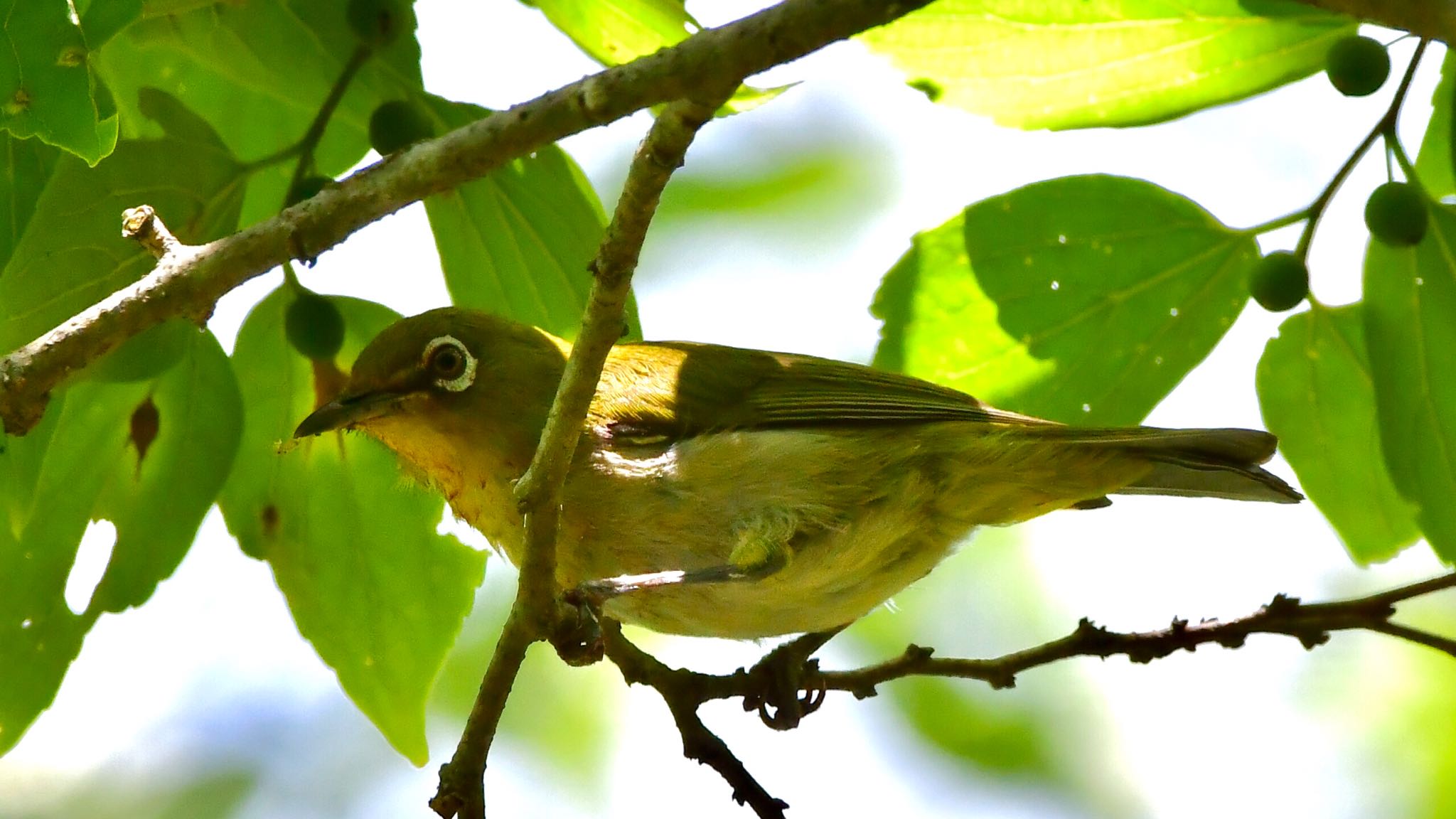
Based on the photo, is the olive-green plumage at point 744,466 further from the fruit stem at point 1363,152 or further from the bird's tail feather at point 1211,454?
the fruit stem at point 1363,152

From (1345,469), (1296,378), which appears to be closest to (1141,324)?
(1296,378)

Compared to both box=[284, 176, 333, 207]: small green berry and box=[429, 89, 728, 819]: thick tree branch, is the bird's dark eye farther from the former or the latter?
box=[429, 89, 728, 819]: thick tree branch

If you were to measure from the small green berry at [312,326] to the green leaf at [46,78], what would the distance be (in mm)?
1264

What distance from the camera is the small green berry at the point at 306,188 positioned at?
346cm

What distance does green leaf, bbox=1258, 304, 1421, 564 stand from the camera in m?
3.55

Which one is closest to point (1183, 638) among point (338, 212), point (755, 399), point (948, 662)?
point (948, 662)

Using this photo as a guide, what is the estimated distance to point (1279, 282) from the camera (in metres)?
3.38

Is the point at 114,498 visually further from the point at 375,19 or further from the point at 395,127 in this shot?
the point at 375,19

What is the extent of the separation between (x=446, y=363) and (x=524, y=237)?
573 millimetres

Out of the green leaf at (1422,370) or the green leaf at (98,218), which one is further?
the green leaf at (1422,370)

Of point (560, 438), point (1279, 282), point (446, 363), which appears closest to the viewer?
point (560, 438)

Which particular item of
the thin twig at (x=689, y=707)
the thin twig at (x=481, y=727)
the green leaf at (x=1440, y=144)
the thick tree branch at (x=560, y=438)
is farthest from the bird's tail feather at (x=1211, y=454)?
the thin twig at (x=481, y=727)

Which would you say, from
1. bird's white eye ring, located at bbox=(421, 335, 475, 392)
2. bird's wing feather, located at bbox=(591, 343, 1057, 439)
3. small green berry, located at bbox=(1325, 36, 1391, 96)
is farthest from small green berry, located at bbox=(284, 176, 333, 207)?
small green berry, located at bbox=(1325, 36, 1391, 96)

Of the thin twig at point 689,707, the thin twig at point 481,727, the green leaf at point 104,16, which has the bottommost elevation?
the thin twig at point 481,727
